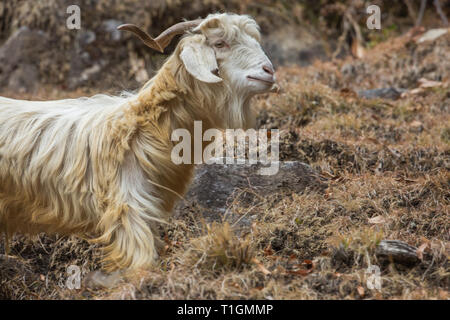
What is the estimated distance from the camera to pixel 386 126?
23.8 feet

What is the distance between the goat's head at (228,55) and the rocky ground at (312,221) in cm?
96

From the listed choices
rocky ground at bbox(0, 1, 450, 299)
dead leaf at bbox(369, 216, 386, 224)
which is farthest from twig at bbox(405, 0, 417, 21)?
dead leaf at bbox(369, 216, 386, 224)

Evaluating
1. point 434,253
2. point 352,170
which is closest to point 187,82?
point 434,253

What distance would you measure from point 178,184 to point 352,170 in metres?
2.42

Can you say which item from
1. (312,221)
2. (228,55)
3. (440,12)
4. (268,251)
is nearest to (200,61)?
(228,55)

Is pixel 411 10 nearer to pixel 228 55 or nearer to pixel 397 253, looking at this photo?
pixel 228 55

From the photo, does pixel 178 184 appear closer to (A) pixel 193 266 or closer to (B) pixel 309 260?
(A) pixel 193 266

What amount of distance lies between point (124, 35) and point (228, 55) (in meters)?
7.14

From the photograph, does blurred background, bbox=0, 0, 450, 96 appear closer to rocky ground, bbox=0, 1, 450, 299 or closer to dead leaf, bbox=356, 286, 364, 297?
rocky ground, bbox=0, 1, 450, 299

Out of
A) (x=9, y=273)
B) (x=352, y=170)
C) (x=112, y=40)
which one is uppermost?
(x=112, y=40)

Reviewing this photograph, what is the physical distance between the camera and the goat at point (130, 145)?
3893mm

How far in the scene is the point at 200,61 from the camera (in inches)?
155

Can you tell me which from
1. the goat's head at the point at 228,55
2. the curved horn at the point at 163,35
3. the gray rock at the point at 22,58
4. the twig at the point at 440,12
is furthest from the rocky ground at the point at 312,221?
the gray rock at the point at 22,58

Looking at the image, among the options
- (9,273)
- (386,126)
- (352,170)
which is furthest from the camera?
(386,126)
